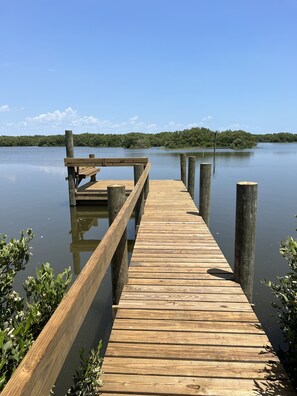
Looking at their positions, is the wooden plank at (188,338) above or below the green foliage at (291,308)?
below

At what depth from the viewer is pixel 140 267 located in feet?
13.7

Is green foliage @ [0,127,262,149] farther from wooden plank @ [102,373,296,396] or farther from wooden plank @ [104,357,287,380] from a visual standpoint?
wooden plank @ [102,373,296,396]

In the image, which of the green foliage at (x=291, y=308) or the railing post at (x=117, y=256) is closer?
the green foliage at (x=291, y=308)

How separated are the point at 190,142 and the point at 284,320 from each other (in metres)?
71.2

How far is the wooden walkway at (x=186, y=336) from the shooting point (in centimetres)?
208

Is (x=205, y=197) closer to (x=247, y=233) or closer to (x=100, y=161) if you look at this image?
(x=247, y=233)

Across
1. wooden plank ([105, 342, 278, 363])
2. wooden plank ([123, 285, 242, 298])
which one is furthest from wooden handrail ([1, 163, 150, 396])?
wooden plank ([123, 285, 242, 298])

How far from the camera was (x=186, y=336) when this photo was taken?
2.61 meters

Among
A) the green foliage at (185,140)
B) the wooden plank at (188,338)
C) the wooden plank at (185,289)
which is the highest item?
the green foliage at (185,140)

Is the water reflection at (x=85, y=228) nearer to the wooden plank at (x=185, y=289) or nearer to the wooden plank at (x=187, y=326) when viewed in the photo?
the wooden plank at (x=185, y=289)

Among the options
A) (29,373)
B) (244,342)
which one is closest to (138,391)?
(244,342)

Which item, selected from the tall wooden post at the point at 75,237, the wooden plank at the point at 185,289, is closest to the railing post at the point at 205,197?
the tall wooden post at the point at 75,237

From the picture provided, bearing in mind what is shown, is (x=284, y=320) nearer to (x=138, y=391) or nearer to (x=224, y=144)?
(x=138, y=391)

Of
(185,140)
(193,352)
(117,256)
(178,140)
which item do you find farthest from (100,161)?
(178,140)
